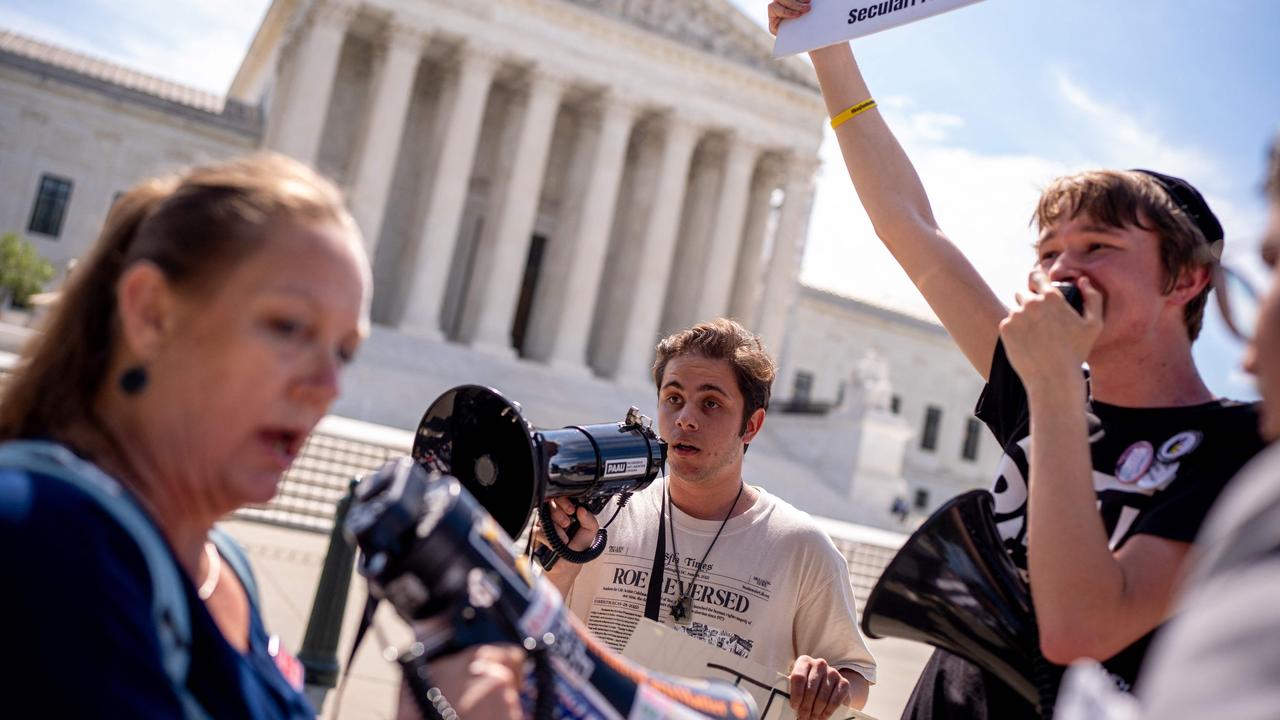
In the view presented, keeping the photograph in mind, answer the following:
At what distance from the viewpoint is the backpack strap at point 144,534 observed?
1.27 metres

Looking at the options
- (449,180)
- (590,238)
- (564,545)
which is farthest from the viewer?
(590,238)

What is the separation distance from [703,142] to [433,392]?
16612 mm

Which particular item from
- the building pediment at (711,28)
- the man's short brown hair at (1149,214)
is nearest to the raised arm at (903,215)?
the man's short brown hair at (1149,214)

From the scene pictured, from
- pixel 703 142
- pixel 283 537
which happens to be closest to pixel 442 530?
pixel 283 537

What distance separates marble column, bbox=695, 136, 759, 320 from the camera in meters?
38.4

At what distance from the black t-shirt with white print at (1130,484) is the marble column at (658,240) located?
34983mm

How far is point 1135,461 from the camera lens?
2053mm

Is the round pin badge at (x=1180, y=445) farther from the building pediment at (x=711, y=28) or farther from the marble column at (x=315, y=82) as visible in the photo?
the building pediment at (x=711, y=28)

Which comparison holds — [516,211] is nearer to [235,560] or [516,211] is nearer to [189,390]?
[235,560]

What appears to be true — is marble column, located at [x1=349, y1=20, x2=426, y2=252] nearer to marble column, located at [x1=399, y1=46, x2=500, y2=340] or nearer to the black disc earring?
marble column, located at [x1=399, y1=46, x2=500, y2=340]

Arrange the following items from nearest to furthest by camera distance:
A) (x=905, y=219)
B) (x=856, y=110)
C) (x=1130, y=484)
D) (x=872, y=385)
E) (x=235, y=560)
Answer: (x=235, y=560) < (x=1130, y=484) < (x=905, y=219) < (x=856, y=110) < (x=872, y=385)

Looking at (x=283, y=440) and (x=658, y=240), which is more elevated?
(x=658, y=240)

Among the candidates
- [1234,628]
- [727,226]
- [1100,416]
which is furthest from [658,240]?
[1234,628]

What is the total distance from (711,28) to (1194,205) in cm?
3776
